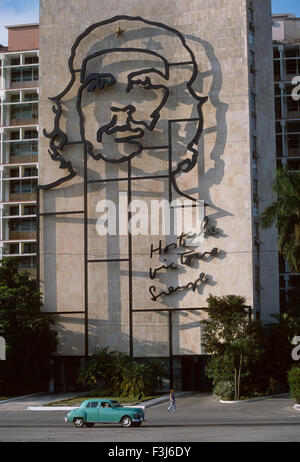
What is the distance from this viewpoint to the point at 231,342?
5500 centimetres

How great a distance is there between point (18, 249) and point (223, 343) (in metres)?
39.0

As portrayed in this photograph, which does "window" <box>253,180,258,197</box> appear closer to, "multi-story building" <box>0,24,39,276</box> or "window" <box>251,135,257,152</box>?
"window" <box>251,135,257,152</box>

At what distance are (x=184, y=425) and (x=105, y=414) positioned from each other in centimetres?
420

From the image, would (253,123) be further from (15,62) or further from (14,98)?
(15,62)

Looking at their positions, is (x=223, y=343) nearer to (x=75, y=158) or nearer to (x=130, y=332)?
(x=130, y=332)

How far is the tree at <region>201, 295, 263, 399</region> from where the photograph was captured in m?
53.9

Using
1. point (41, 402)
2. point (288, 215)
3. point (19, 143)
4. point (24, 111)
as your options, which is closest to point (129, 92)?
point (288, 215)

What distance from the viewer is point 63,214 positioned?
64125mm

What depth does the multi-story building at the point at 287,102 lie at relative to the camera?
8175 centimetres

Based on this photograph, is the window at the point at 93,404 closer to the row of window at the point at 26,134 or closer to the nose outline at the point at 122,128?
the nose outline at the point at 122,128

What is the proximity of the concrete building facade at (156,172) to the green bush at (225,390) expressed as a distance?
622 cm

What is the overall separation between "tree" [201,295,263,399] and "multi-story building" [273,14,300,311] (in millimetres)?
24809

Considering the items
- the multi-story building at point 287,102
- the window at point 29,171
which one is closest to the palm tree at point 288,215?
the multi-story building at point 287,102
